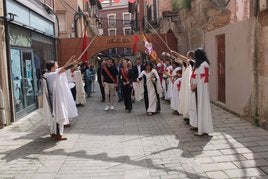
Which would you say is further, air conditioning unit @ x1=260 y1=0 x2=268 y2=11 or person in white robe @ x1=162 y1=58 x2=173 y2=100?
person in white robe @ x1=162 y1=58 x2=173 y2=100

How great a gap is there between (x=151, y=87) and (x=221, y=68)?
7.98ft

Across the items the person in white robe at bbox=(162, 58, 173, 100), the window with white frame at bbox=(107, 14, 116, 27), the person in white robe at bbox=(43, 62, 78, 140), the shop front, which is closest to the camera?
the person in white robe at bbox=(43, 62, 78, 140)

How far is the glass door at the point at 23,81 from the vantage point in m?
11.4

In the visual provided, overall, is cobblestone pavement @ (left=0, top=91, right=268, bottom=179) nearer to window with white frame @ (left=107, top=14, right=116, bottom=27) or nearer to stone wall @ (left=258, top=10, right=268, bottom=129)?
stone wall @ (left=258, top=10, right=268, bottom=129)

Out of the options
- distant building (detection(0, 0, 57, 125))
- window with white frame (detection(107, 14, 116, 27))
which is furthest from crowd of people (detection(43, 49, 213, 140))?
window with white frame (detection(107, 14, 116, 27))

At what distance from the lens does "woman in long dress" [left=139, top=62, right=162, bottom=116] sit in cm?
1138

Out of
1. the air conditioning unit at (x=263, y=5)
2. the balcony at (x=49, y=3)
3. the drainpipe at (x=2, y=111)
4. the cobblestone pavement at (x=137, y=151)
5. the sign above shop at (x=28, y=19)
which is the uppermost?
the balcony at (x=49, y=3)

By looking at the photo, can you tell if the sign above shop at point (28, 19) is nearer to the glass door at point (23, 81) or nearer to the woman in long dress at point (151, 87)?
the glass door at point (23, 81)

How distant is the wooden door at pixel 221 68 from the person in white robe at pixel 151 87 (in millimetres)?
2053

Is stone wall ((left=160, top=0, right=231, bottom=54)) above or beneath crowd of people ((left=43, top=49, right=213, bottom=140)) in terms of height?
above

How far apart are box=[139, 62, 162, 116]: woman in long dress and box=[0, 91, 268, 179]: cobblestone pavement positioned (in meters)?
1.06

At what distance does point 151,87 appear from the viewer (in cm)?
1146

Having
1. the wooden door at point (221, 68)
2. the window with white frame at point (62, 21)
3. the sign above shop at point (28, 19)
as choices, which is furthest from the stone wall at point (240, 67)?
the window with white frame at point (62, 21)

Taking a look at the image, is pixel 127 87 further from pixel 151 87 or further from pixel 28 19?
pixel 28 19
